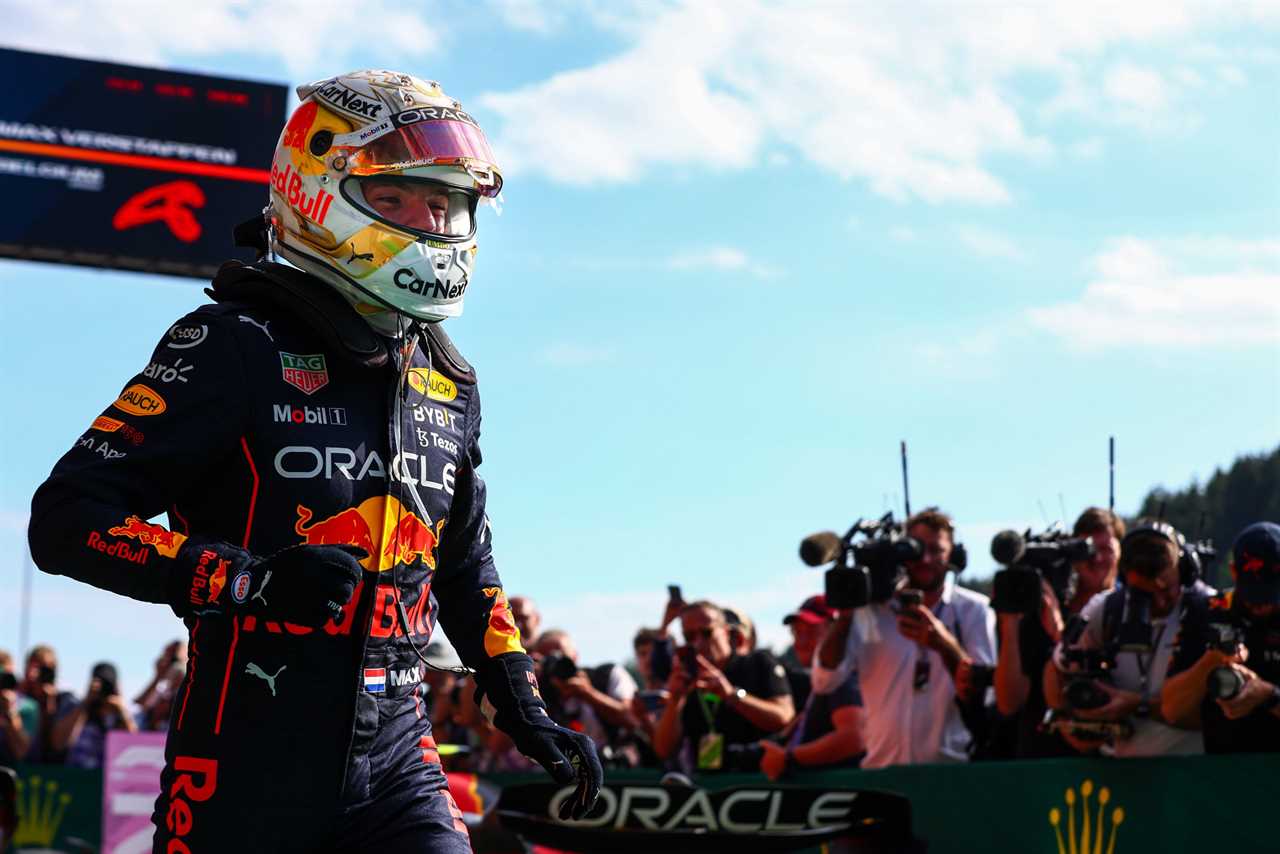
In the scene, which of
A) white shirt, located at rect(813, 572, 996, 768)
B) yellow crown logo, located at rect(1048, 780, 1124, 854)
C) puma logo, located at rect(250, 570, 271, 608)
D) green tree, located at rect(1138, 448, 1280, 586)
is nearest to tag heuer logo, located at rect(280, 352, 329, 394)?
puma logo, located at rect(250, 570, 271, 608)

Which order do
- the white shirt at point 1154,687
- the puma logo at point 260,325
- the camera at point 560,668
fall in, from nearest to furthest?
the puma logo at point 260,325
the white shirt at point 1154,687
the camera at point 560,668

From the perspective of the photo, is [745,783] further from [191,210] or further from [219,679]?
[191,210]

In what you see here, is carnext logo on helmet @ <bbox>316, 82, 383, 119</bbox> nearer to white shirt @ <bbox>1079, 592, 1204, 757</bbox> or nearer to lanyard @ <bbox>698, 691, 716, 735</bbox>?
white shirt @ <bbox>1079, 592, 1204, 757</bbox>

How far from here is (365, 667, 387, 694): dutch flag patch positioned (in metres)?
3.65

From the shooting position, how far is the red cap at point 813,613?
9461 millimetres

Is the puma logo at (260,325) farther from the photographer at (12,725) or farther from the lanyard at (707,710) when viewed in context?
the photographer at (12,725)

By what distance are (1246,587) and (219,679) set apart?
15.0ft

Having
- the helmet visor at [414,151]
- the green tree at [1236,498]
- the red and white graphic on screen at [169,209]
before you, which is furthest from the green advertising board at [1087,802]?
the green tree at [1236,498]

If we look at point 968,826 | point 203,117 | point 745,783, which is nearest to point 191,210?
point 203,117

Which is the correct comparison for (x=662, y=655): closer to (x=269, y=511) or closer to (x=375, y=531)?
(x=375, y=531)

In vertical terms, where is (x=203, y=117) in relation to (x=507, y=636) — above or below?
above

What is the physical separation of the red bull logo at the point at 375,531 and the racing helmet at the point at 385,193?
467 mm

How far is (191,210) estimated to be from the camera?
20.3 meters

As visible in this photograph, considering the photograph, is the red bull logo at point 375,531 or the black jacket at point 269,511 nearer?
the black jacket at point 269,511
